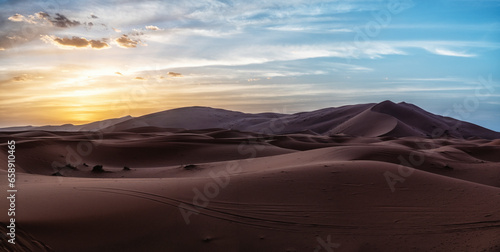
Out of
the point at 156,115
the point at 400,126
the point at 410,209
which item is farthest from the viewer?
the point at 156,115

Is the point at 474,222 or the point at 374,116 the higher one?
the point at 374,116

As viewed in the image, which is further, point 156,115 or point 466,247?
point 156,115

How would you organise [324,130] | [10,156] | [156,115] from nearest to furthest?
1. [10,156]
2. [324,130]
3. [156,115]

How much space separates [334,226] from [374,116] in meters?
31.7

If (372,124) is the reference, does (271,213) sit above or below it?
below

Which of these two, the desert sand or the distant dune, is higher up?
the distant dune

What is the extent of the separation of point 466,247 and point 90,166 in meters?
9.64

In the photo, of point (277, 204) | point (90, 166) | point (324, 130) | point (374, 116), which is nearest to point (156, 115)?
point (324, 130)

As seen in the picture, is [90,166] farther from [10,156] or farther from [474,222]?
[474,222]

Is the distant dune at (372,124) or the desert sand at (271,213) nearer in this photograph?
the desert sand at (271,213)

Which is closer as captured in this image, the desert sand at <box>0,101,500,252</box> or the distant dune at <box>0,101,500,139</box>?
the desert sand at <box>0,101,500,252</box>

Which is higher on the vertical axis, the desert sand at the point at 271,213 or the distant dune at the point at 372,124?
the distant dune at the point at 372,124

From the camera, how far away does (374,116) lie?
33594 mm

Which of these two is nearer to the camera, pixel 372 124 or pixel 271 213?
pixel 271 213
